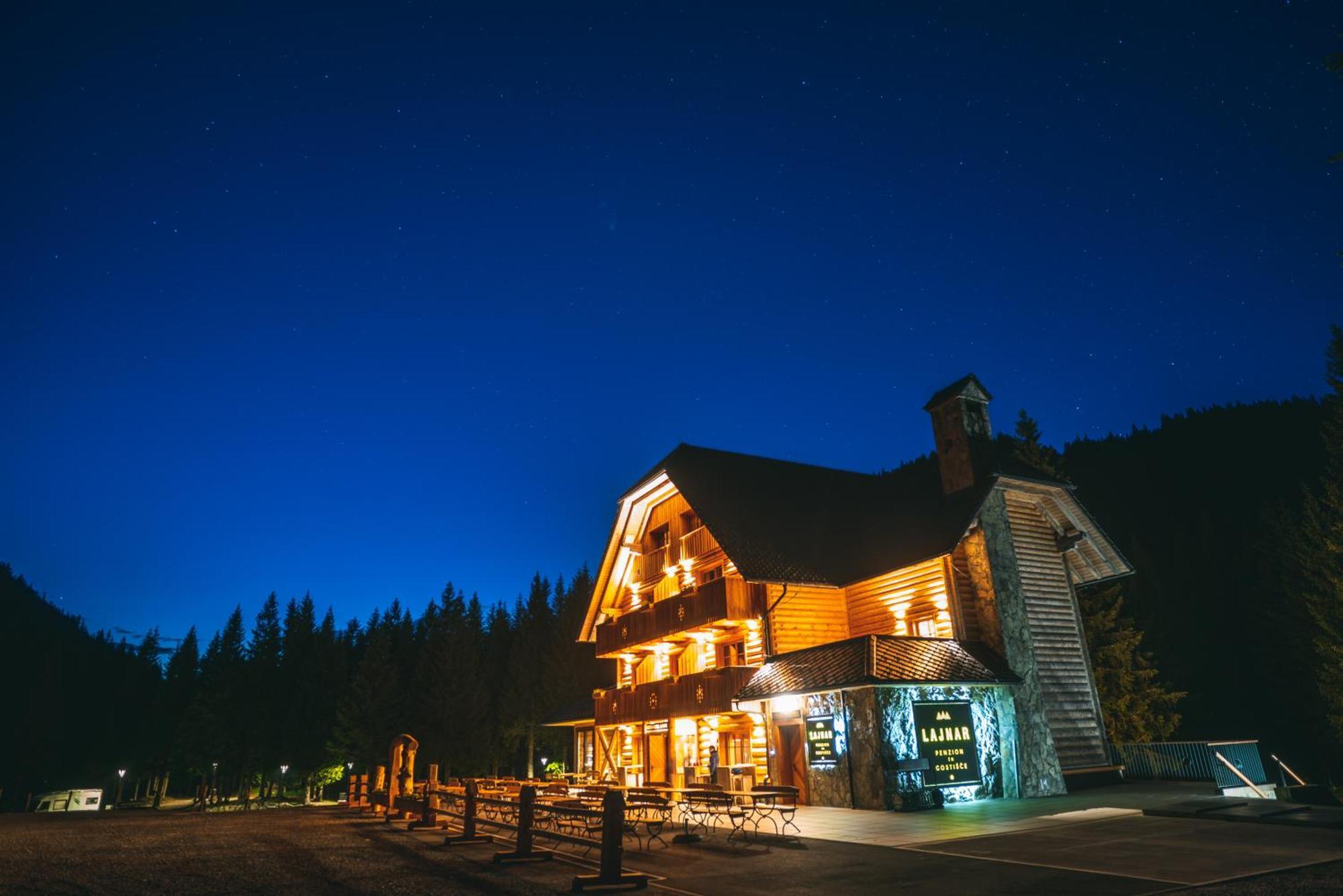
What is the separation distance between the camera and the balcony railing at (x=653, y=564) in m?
30.8

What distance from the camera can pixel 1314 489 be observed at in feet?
200

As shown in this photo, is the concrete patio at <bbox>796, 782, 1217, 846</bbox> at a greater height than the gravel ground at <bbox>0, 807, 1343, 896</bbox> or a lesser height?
lesser

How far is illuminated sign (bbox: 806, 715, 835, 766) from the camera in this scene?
62.5 ft

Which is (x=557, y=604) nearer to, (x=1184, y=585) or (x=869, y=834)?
(x=1184, y=585)

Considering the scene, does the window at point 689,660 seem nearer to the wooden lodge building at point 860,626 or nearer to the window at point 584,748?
the wooden lodge building at point 860,626

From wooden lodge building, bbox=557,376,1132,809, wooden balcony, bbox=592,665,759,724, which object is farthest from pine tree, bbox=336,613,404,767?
wooden balcony, bbox=592,665,759,724

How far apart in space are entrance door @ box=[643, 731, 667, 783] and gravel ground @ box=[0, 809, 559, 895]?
11.2m

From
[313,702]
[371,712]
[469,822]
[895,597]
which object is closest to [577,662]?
[371,712]

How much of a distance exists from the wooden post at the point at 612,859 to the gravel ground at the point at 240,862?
0.56 m

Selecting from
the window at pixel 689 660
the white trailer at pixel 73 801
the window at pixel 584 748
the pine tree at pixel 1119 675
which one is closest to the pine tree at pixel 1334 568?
the pine tree at pixel 1119 675

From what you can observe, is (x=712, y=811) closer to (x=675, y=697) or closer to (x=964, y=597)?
(x=675, y=697)

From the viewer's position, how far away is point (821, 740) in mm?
19453

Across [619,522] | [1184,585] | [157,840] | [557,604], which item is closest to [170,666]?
[557,604]

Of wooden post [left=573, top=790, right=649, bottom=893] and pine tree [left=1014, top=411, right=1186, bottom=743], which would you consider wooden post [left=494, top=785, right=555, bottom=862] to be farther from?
pine tree [left=1014, top=411, right=1186, bottom=743]
